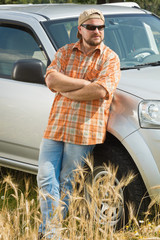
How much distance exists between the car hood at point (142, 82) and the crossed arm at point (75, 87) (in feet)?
1.03

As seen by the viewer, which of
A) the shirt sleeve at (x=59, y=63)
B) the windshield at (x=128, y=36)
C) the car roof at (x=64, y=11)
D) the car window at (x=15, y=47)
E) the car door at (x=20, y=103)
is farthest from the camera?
the car roof at (x=64, y=11)

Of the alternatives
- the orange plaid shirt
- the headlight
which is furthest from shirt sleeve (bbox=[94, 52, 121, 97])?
the headlight

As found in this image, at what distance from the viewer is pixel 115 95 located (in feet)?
12.5

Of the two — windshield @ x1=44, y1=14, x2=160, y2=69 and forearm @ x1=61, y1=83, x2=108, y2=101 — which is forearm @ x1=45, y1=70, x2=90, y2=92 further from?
windshield @ x1=44, y1=14, x2=160, y2=69

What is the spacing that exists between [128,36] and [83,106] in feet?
4.90

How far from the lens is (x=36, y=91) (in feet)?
14.5

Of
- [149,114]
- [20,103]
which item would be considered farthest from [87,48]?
[20,103]

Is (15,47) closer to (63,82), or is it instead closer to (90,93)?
(63,82)

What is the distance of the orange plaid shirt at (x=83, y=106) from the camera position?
3.64 metres

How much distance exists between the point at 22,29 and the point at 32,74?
799mm

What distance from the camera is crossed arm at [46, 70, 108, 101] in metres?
3.52

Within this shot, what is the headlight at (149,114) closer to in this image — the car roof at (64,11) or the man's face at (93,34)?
the man's face at (93,34)

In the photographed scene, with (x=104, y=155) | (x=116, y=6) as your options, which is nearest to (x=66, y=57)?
(x=104, y=155)

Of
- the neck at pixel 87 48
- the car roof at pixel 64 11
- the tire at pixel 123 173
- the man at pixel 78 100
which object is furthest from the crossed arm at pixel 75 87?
the car roof at pixel 64 11
